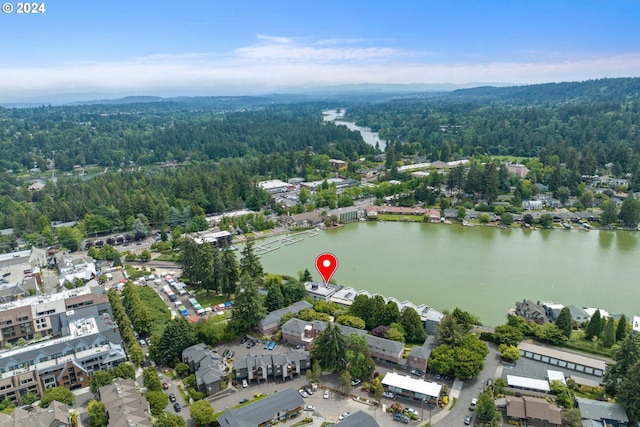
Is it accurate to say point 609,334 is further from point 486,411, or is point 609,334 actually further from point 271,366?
point 271,366

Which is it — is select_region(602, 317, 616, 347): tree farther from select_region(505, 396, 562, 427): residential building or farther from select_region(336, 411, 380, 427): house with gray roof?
select_region(336, 411, 380, 427): house with gray roof

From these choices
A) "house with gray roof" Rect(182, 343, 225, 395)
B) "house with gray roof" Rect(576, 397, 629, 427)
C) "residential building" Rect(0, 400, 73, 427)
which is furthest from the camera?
"house with gray roof" Rect(182, 343, 225, 395)

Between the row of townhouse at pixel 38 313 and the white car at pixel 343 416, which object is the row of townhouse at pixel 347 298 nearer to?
the white car at pixel 343 416

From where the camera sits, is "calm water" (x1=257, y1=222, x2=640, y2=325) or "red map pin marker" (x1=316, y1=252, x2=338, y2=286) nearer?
"calm water" (x1=257, y1=222, x2=640, y2=325)

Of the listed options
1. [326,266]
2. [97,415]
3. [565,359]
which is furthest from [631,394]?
[97,415]

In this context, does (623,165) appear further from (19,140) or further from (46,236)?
(19,140)

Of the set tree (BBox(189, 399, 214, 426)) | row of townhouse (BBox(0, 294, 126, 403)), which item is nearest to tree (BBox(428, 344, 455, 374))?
tree (BBox(189, 399, 214, 426))

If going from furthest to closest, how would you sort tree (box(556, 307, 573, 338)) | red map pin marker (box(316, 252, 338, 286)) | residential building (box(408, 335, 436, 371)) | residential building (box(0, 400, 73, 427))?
red map pin marker (box(316, 252, 338, 286)), tree (box(556, 307, 573, 338)), residential building (box(408, 335, 436, 371)), residential building (box(0, 400, 73, 427))
